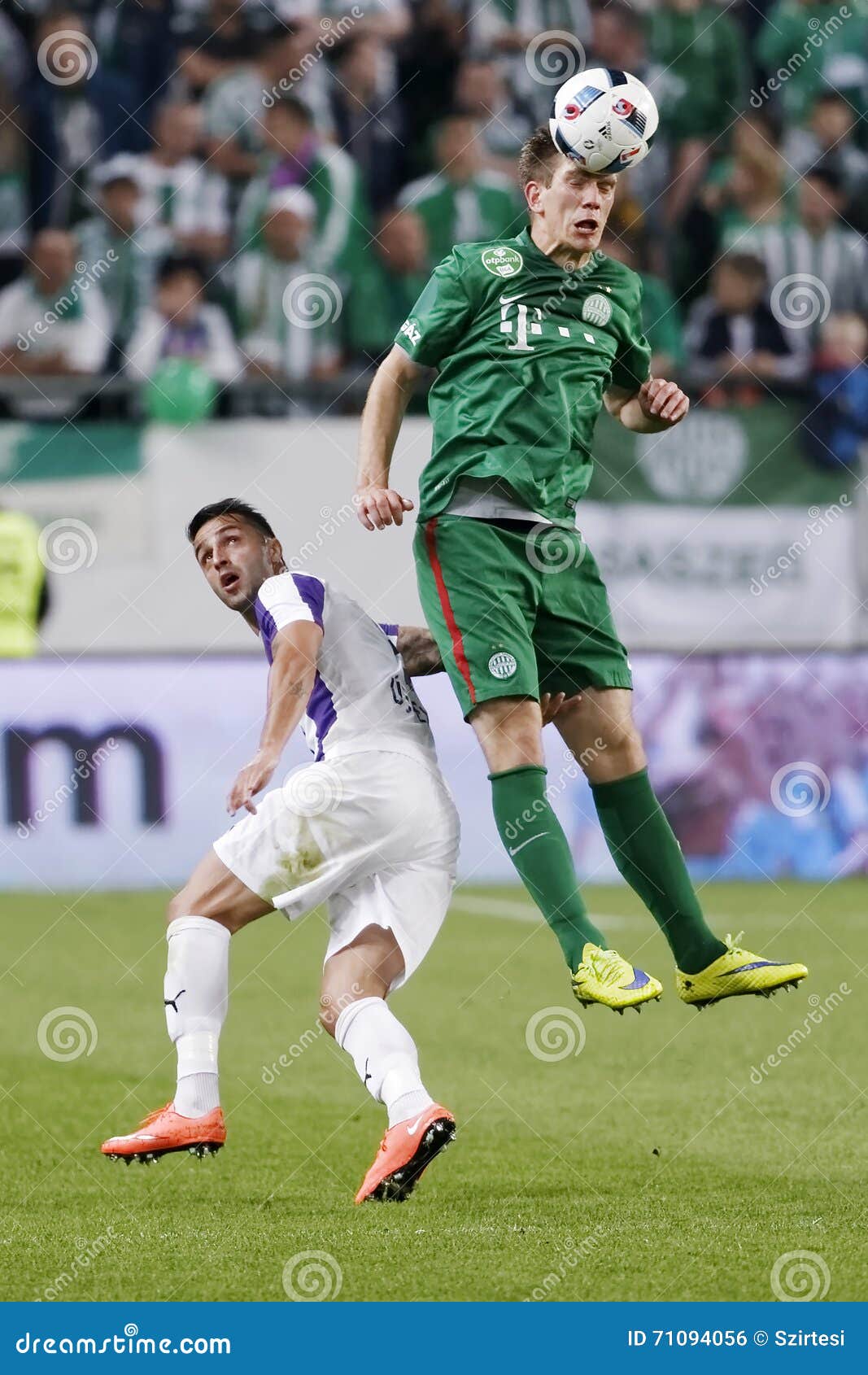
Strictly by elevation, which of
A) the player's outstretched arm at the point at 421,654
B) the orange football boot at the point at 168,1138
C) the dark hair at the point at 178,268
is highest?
the player's outstretched arm at the point at 421,654

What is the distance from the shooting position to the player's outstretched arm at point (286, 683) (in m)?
4.62

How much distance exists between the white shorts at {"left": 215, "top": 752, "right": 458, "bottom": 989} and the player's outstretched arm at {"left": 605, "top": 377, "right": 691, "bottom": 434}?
121 centimetres

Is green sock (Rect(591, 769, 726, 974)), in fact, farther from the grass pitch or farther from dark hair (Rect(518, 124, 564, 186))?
dark hair (Rect(518, 124, 564, 186))

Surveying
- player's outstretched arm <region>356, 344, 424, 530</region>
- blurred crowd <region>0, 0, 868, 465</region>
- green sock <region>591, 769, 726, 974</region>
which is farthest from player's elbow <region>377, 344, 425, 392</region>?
blurred crowd <region>0, 0, 868, 465</region>

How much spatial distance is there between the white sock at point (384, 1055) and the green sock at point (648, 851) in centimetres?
90

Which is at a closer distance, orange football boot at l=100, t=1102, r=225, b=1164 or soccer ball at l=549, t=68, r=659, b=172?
orange football boot at l=100, t=1102, r=225, b=1164

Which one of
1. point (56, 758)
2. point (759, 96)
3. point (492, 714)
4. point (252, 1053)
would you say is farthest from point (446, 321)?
point (759, 96)

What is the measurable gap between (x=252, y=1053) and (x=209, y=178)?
7760mm

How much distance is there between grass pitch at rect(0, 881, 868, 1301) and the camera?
4.05 m

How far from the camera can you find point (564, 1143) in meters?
5.60

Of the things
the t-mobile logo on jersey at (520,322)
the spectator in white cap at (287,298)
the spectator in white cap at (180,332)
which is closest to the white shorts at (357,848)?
the t-mobile logo on jersey at (520,322)

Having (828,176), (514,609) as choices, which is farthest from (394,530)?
(514,609)

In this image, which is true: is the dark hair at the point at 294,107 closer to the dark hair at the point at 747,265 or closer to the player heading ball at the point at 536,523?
the dark hair at the point at 747,265

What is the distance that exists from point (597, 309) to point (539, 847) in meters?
1.48
